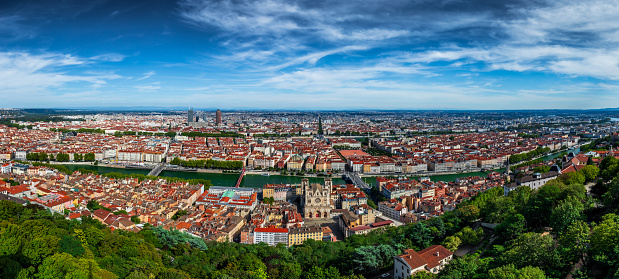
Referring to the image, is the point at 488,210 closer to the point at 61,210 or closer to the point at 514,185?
the point at 514,185

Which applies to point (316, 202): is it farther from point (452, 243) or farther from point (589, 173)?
point (589, 173)

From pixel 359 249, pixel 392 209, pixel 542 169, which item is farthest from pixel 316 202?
pixel 542 169

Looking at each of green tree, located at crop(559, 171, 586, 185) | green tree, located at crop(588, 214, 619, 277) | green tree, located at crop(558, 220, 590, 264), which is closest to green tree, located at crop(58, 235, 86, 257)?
green tree, located at crop(558, 220, 590, 264)

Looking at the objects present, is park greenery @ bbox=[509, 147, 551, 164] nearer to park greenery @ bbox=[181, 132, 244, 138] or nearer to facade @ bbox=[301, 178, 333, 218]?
facade @ bbox=[301, 178, 333, 218]

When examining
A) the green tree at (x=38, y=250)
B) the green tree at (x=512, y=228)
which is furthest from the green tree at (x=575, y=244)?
the green tree at (x=38, y=250)

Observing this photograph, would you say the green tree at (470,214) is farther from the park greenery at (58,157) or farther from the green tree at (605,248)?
the park greenery at (58,157)

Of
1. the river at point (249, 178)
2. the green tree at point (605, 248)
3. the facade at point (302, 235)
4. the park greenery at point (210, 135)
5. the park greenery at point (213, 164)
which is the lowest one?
the river at point (249, 178)
